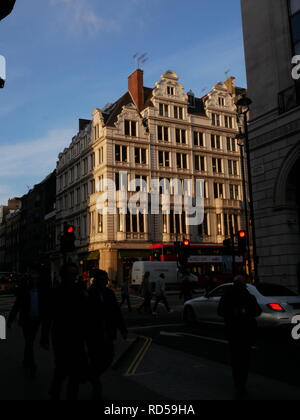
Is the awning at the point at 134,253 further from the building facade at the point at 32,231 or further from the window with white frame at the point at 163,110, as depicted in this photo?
the building facade at the point at 32,231

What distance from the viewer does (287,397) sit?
18.9 feet

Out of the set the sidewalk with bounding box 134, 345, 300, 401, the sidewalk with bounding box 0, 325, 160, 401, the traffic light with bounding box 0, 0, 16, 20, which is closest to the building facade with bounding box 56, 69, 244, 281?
the sidewalk with bounding box 0, 325, 160, 401

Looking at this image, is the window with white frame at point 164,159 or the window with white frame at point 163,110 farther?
the window with white frame at point 163,110

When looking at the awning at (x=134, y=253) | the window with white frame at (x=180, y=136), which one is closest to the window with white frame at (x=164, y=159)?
the window with white frame at (x=180, y=136)

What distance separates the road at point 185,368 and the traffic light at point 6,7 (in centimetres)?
487

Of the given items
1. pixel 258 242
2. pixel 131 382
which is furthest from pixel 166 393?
pixel 258 242

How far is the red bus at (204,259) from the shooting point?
38531 mm

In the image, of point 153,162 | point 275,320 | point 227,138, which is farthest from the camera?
point 227,138

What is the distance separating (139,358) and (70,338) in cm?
428

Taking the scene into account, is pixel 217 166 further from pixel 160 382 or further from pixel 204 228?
pixel 160 382

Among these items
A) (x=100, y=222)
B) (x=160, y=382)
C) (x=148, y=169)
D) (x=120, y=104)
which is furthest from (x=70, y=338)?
(x=120, y=104)

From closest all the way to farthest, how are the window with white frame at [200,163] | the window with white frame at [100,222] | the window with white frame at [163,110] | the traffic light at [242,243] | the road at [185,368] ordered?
the road at [185,368] → the traffic light at [242,243] → the window with white frame at [100,222] → the window with white frame at [163,110] → the window with white frame at [200,163]

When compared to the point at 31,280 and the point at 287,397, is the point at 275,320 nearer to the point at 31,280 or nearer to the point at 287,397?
the point at 287,397

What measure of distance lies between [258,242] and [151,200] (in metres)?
29.9
